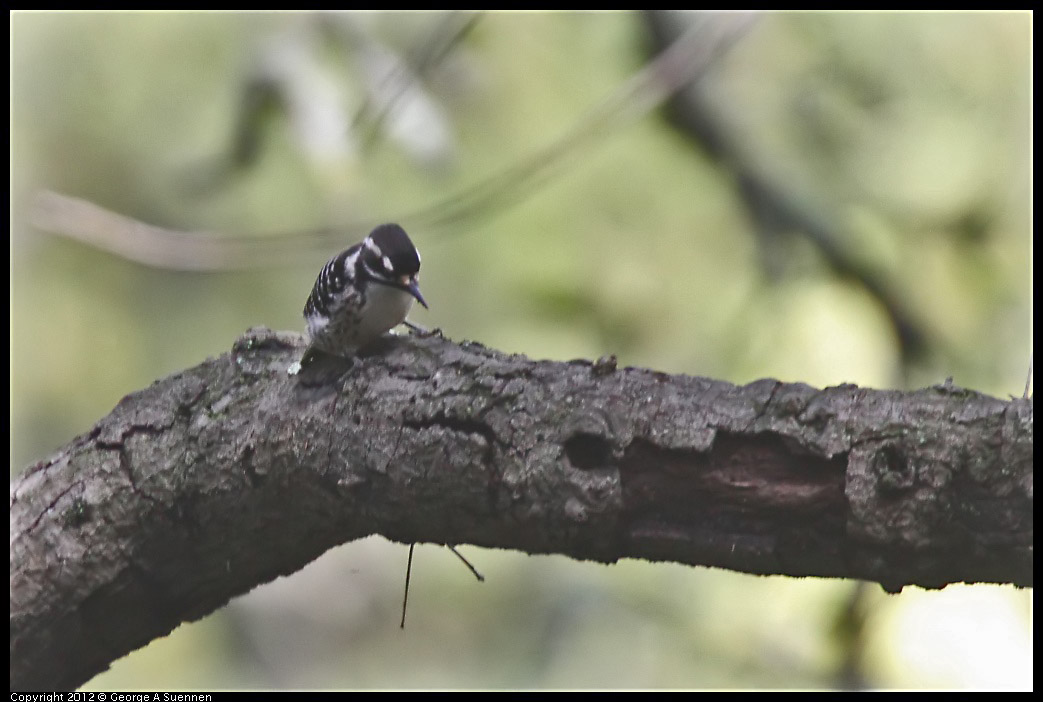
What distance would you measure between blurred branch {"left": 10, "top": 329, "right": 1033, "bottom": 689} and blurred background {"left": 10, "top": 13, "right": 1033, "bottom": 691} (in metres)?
1.97

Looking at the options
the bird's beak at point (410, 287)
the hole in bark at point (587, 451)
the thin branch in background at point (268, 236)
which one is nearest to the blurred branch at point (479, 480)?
the hole in bark at point (587, 451)

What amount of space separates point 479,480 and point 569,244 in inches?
192

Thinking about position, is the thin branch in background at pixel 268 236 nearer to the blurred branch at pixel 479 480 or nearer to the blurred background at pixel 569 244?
the blurred background at pixel 569 244

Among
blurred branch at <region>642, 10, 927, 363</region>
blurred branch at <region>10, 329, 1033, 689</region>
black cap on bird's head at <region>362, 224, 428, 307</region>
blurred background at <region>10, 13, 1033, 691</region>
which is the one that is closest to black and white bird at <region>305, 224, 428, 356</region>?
black cap on bird's head at <region>362, 224, 428, 307</region>

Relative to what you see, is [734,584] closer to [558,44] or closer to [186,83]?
[558,44]

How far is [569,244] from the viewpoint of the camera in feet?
22.1

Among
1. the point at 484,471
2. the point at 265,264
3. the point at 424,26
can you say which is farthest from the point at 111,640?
the point at 424,26

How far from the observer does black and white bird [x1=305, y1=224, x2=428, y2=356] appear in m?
2.59

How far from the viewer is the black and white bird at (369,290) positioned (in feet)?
8.51

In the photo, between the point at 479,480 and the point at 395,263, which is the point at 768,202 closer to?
the point at 395,263

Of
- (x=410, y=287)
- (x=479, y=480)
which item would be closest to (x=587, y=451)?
(x=479, y=480)

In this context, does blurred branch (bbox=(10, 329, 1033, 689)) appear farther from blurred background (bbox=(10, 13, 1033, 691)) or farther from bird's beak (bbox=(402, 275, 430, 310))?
blurred background (bbox=(10, 13, 1033, 691))

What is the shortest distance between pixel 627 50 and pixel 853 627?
3714 millimetres

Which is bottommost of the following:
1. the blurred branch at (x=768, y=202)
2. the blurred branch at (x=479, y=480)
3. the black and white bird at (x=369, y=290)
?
the blurred branch at (x=479, y=480)
